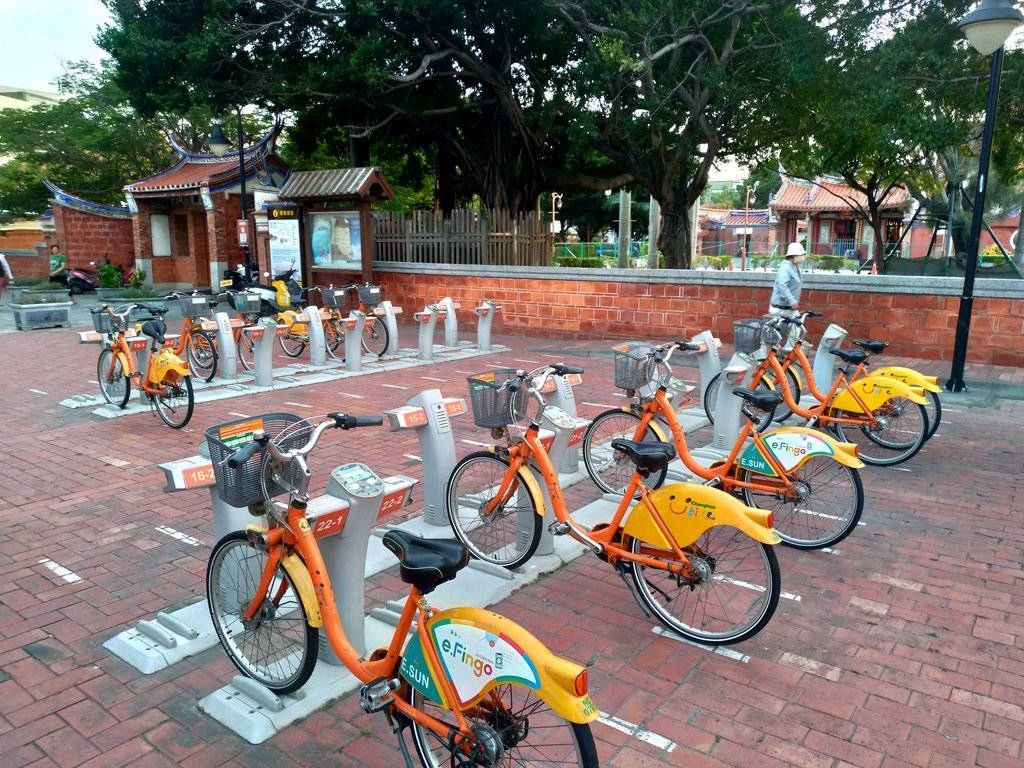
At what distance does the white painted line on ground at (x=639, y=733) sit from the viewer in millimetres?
2929

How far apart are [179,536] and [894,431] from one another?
5.53 metres

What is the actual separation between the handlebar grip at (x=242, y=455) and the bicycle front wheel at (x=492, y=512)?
159 cm

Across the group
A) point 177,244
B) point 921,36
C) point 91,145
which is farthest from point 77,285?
point 921,36

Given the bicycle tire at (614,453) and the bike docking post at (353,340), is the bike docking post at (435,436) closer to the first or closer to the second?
the bicycle tire at (614,453)

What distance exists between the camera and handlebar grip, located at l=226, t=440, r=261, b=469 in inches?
113

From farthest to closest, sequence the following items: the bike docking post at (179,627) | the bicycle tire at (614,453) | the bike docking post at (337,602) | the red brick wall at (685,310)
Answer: the red brick wall at (685,310) < the bicycle tire at (614,453) < the bike docking post at (179,627) < the bike docking post at (337,602)

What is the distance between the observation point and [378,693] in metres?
2.53

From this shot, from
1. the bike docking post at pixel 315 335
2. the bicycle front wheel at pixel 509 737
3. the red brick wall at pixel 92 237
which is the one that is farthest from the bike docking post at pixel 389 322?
the red brick wall at pixel 92 237

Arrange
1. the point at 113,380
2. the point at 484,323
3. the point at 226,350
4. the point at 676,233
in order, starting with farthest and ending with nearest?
the point at 676,233 < the point at 484,323 < the point at 226,350 < the point at 113,380

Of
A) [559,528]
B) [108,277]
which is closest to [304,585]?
[559,528]

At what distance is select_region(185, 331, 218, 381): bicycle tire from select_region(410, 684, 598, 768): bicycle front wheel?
786 cm

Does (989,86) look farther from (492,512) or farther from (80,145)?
(80,145)

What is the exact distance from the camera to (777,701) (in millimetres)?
3203

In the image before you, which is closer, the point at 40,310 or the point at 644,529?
the point at 644,529
